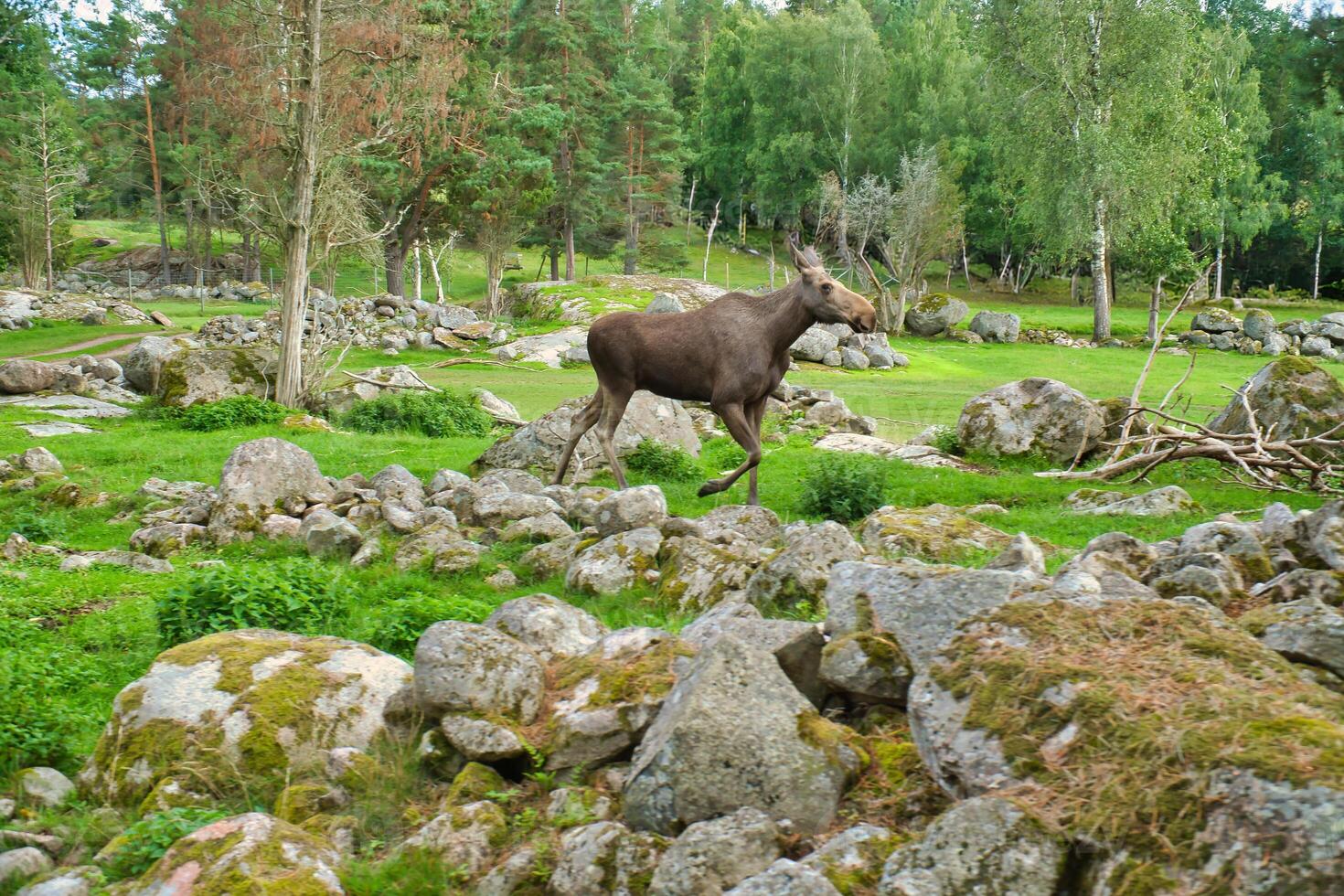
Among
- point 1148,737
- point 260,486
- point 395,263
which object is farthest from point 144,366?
point 395,263

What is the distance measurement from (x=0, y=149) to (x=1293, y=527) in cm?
7065

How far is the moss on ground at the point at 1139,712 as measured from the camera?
3855 mm

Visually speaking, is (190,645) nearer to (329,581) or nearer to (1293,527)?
(329,581)

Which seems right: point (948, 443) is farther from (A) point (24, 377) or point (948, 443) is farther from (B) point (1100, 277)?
(B) point (1100, 277)

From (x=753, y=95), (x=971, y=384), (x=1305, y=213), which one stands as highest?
(x=753, y=95)

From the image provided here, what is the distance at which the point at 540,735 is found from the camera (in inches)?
233

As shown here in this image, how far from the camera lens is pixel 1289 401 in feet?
49.9

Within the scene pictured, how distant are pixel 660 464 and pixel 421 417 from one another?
7.11m

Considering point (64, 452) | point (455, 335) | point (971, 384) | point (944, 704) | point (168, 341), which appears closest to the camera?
point (944, 704)

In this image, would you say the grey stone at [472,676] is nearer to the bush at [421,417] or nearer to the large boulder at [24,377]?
the bush at [421,417]

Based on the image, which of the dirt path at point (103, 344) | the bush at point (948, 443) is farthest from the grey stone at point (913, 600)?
the dirt path at point (103, 344)

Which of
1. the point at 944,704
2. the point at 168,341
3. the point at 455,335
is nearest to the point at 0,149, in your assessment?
the point at 455,335

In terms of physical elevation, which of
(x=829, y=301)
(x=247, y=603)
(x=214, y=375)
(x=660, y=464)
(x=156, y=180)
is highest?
(x=156, y=180)

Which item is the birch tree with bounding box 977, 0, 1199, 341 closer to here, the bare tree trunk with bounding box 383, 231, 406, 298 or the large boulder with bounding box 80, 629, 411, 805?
the bare tree trunk with bounding box 383, 231, 406, 298
